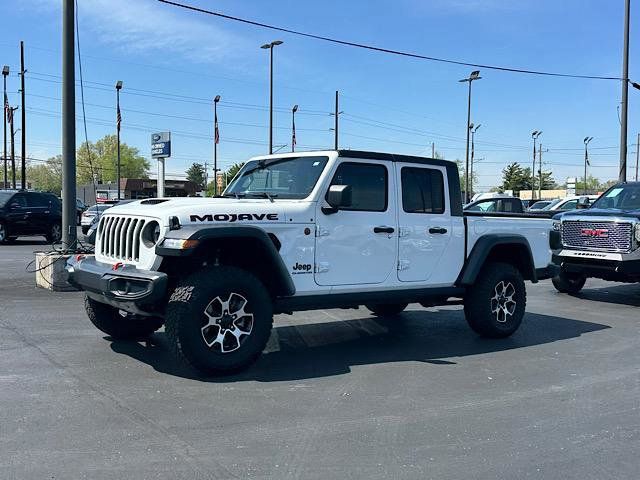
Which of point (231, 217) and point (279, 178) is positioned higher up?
point (279, 178)

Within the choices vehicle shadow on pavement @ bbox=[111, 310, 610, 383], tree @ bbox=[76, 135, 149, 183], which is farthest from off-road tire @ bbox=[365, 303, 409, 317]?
tree @ bbox=[76, 135, 149, 183]

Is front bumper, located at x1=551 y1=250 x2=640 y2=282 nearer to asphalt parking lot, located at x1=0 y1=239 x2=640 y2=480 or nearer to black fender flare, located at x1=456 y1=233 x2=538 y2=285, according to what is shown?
asphalt parking lot, located at x1=0 y1=239 x2=640 y2=480

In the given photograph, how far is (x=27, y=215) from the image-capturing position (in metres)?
19.9

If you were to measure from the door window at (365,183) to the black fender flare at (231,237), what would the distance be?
104 cm

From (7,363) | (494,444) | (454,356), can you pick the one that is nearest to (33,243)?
(7,363)

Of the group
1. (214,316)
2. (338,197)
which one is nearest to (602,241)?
(338,197)

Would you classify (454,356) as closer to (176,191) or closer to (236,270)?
(236,270)

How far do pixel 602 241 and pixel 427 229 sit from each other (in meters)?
4.98

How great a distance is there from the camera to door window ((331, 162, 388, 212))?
6.43 meters

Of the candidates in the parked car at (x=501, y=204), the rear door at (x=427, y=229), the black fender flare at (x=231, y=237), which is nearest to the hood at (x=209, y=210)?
the black fender flare at (x=231, y=237)

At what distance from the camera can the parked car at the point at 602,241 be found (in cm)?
1012

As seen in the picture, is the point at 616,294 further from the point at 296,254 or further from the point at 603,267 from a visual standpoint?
the point at 296,254

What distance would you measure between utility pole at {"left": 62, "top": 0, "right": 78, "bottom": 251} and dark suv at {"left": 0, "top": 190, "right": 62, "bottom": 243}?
10.2m

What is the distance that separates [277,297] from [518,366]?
2507 millimetres
